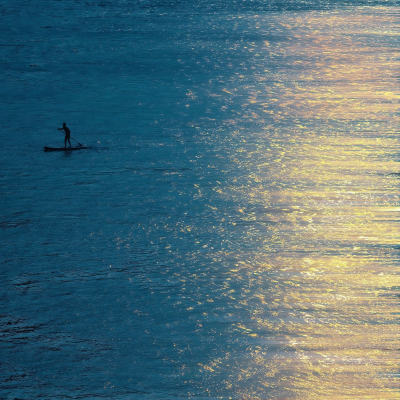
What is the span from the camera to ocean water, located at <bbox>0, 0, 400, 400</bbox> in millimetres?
10055

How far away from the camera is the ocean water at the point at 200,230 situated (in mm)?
10055

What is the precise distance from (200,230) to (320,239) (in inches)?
113

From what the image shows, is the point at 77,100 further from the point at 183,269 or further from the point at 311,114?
the point at 183,269

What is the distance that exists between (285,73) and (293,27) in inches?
468

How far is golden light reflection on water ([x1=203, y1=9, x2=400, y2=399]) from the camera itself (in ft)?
32.5

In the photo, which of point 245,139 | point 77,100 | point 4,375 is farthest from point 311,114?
point 4,375

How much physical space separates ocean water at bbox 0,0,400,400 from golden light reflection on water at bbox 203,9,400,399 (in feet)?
0.15

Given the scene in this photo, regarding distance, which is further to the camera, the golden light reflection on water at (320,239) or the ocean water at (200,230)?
the ocean water at (200,230)

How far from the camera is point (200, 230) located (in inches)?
582

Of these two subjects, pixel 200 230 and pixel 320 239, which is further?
pixel 200 230

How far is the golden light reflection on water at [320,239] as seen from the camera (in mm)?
9914

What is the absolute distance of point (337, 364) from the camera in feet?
32.6

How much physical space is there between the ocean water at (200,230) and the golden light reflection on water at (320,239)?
0.15 ft

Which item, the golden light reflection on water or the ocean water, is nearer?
the golden light reflection on water
